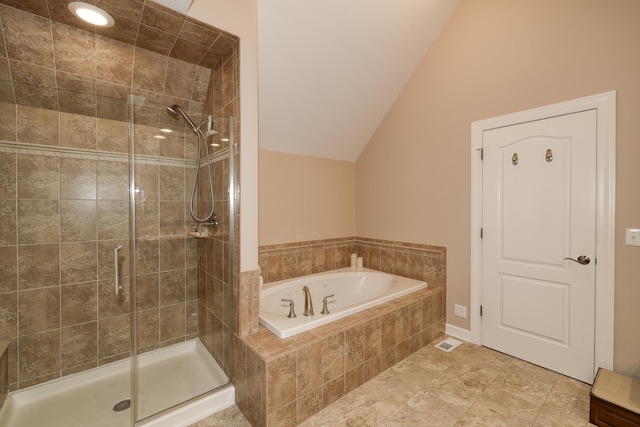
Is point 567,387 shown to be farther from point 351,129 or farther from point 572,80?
point 351,129

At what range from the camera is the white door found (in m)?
2.00

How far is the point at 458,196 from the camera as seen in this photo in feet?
8.68

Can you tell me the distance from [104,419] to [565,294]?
3.26 meters

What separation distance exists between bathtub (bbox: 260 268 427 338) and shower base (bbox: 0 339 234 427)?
57 cm

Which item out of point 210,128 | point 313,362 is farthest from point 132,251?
point 313,362

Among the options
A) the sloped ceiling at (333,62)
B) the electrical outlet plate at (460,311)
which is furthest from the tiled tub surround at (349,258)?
the sloped ceiling at (333,62)

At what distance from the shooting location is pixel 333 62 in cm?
247

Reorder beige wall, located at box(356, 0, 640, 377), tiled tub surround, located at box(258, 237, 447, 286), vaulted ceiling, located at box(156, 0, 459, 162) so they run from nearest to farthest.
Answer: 1. beige wall, located at box(356, 0, 640, 377)
2. vaulted ceiling, located at box(156, 0, 459, 162)
3. tiled tub surround, located at box(258, 237, 447, 286)

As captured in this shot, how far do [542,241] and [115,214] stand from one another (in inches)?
133

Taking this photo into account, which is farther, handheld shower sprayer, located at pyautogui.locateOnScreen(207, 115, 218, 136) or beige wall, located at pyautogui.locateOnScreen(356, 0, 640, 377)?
handheld shower sprayer, located at pyautogui.locateOnScreen(207, 115, 218, 136)

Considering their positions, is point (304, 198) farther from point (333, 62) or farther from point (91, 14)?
point (91, 14)

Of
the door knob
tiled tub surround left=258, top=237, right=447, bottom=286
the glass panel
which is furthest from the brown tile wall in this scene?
the door knob

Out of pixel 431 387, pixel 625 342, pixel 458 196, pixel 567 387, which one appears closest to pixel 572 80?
pixel 458 196

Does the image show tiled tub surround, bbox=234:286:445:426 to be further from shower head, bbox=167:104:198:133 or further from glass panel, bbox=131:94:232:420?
shower head, bbox=167:104:198:133
